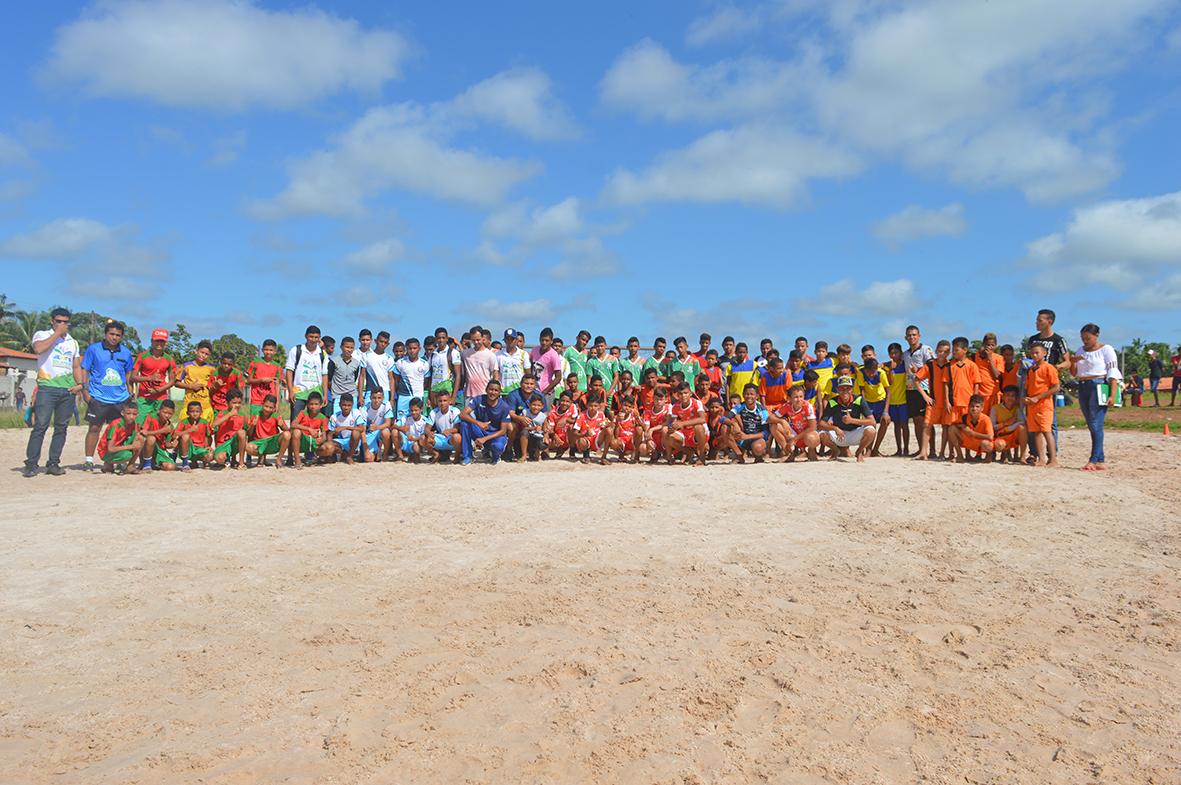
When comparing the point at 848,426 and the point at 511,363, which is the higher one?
the point at 511,363

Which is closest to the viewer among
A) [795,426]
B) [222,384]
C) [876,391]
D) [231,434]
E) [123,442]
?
[123,442]

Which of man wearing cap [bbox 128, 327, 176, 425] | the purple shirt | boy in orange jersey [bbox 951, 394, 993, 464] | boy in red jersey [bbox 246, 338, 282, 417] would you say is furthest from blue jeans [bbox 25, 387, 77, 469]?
boy in orange jersey [bbox 951, 394, 993, 464]

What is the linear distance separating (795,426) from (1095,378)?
3.70 meters

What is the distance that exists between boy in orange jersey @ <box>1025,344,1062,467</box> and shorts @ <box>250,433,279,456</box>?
9.90m

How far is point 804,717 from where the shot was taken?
3.59 metres

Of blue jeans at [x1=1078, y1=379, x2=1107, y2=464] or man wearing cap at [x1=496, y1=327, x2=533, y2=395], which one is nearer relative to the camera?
blue jeans at [x1=1078, y1=379, x2=1107, y2=464]

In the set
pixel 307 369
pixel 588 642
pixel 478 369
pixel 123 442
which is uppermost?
pixel 478 369

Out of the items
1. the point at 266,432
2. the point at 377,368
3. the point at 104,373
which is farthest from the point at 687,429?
Answer: the point at 104,373

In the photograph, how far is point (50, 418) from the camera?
983 centimetres

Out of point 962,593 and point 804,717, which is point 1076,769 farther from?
point 962,593

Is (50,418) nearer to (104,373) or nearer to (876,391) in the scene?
(104,373)

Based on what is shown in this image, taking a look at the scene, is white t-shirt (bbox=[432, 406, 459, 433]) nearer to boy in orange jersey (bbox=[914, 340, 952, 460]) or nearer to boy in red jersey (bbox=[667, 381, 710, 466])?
boy in red jersey (bbox=[667, 381, 710, 466])

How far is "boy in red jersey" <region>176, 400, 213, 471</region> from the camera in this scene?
34.1ft

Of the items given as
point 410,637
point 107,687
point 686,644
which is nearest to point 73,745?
point 107,687
